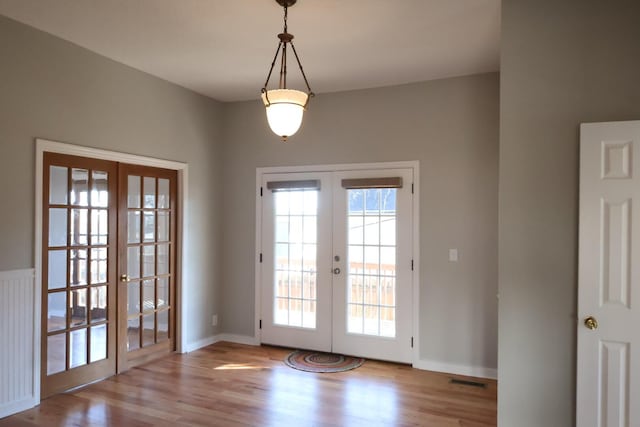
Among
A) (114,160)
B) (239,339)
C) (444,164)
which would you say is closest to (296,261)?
(239,339)

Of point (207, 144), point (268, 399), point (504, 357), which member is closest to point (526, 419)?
point (504, 357)

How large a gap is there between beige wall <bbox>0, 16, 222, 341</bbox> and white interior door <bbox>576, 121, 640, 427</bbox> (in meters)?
3.86

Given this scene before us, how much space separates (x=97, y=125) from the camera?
3.94 meters

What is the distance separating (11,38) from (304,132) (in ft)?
9.24

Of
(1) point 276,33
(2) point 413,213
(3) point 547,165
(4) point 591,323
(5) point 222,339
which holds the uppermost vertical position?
(1) point 276,33

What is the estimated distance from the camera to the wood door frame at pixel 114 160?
11.3ft

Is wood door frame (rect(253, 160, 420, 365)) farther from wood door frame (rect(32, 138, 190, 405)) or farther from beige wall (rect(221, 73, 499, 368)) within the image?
wood door frame (rect(32, 138, 190, 405))

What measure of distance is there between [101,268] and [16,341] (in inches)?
36.0

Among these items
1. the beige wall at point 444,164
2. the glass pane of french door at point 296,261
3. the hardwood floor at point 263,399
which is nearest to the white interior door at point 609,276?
the hardwood floor at point 263,399

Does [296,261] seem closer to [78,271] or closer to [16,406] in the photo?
[78,271]

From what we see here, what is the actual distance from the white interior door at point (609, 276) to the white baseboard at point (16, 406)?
3.90 metres

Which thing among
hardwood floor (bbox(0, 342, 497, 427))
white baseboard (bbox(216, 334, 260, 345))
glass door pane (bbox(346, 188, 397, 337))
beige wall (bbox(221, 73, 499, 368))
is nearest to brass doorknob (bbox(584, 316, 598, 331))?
hardwood floor (bbox(0, 342, 497, 427))

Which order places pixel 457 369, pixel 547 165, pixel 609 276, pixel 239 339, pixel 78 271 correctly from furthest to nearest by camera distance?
pixel 239 339 < pixel 457 369 < pixel 78 271 < pixel 547 165 < pixel 609 276

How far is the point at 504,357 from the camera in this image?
2748 mm
